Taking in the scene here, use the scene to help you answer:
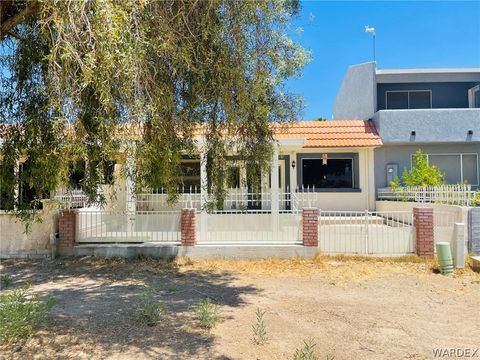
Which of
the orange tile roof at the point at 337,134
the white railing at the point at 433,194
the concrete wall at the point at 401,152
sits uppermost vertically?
the orange tile roof at the point at 337,134

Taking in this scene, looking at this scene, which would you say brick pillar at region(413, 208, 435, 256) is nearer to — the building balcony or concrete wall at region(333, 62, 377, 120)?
the building balcony

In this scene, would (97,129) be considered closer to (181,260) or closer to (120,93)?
(120,93)

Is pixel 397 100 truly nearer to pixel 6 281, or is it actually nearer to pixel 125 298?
pixel 125 298

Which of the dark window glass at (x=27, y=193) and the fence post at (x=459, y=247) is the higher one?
the dark window glass at (x=27, y=193)

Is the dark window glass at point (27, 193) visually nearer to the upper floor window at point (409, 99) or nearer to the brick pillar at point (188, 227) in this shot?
the brick pillar at point (188, 227)

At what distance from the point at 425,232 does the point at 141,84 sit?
8057 mm

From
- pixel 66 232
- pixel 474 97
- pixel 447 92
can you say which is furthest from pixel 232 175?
pixel 474 97

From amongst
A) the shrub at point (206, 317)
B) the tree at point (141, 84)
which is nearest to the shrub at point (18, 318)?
the tree at point (141, 84)

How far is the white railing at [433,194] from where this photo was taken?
1051 centimetres

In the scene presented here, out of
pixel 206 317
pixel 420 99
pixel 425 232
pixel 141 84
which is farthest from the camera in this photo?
pixel 420 99

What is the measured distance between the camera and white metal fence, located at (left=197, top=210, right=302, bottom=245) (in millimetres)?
10469

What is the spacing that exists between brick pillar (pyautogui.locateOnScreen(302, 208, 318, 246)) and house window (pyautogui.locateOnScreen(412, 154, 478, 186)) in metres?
9.23

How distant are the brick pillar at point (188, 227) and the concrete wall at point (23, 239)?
11.6 feet

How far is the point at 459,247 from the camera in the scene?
29.8 ft
